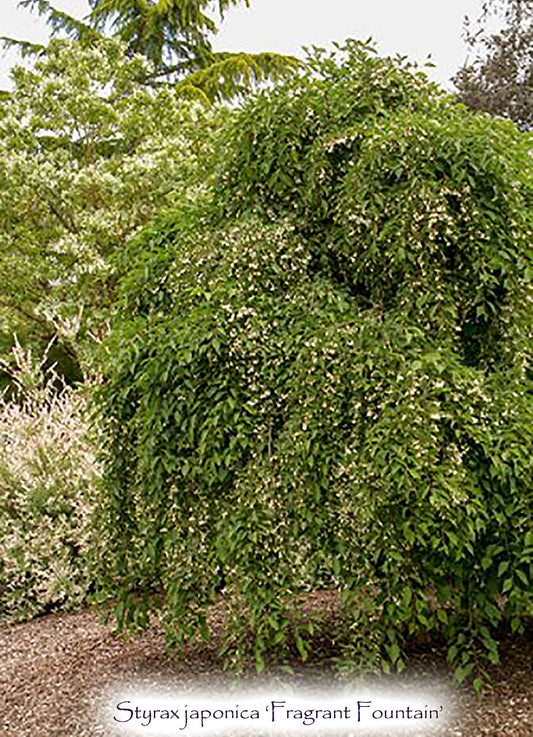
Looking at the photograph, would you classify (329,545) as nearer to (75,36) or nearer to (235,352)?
(235,352)

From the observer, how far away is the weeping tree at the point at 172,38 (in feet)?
61.4

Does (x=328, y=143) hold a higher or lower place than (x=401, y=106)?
lower

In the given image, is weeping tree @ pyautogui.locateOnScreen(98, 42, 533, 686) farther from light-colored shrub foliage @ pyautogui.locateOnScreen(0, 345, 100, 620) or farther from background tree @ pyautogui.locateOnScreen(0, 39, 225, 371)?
background tree @ pyautogui.locateOnScreen(0, 39, 225, 371)

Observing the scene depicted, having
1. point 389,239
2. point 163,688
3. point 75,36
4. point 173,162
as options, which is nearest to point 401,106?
point 389,239

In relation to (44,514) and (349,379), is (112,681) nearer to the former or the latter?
(349,379)

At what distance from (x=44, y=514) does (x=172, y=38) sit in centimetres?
1652

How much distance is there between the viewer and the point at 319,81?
12.6 feet

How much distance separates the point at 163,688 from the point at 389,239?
6.93 ft

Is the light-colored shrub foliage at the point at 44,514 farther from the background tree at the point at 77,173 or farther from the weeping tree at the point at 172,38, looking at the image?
the weeping tree at the point at 172,38

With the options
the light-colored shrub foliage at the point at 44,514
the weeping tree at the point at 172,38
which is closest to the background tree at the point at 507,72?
the weeping tree at the point at 172,38

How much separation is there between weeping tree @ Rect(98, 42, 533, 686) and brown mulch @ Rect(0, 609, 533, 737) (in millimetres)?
211

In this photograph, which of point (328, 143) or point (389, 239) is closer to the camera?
point (389, 239)

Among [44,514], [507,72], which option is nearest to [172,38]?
[507,72]

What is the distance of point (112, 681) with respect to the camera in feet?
13.2
